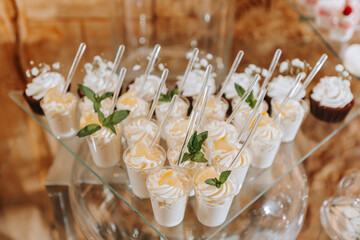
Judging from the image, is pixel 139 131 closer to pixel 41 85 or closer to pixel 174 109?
pixel 174 109

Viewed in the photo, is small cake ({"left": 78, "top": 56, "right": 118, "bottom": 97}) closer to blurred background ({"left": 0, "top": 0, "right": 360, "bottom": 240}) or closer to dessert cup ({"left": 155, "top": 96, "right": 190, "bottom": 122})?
dessert cup ({"left": 155, "top": 96, "right": 190, "bottom": 122})

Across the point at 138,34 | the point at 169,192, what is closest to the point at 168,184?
the point at 169,192

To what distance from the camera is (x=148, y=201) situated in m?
1.13

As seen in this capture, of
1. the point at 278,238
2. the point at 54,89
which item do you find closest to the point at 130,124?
the point at 54,89

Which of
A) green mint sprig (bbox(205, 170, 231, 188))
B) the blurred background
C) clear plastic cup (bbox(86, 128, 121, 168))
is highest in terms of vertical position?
green mint sprig (bbox(205, 170, 231, 188))

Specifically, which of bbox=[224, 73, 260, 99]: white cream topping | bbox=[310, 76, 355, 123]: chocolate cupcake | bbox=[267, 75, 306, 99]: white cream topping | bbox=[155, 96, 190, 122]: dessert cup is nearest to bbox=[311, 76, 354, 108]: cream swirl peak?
bbox=[310, 76, 355, 123]: chocolate cupcake

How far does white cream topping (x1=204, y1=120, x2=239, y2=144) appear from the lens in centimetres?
117

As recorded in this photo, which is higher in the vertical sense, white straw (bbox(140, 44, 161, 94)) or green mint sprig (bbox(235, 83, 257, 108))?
white straw (bbox(140, 44, 161, 94))

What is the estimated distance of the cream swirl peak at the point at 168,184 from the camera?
98 centimetres

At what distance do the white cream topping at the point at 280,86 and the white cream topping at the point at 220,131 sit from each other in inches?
10.9

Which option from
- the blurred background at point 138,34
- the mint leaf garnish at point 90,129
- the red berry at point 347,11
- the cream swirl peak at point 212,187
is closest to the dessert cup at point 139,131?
the mint leaf garnish at point 90,129

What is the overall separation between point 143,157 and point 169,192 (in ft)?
0.44

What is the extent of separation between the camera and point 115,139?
3.83 feet

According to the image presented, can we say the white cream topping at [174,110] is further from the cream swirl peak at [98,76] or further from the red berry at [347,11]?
the red berry at [347,11]
